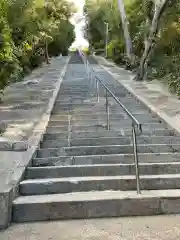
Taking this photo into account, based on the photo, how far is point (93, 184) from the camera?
5.90 metres

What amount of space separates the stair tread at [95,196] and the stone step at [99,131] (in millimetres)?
2861

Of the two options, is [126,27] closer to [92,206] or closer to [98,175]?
[98,175]

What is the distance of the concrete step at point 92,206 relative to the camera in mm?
5250

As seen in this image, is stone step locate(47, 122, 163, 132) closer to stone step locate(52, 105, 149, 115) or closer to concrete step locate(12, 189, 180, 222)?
stone step locate(52, 105, 149, 115)

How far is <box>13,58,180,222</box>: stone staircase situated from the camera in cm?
532

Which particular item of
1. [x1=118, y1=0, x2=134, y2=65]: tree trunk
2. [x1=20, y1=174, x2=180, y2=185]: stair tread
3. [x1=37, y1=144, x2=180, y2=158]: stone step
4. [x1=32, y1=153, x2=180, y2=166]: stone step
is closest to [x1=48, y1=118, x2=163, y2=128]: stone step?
[x1=37, y1=144, x2=180, y2=158]: stone step

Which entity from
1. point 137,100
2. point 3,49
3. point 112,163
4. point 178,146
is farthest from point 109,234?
point 137,100

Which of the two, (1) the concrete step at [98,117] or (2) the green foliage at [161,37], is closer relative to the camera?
(1) the concrete step at [98,117]

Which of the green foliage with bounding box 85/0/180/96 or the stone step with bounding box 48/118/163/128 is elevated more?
the green foliage with bounding box 85/0/180/96

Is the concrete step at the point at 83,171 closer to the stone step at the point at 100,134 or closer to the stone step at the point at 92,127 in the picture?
the stone step at the point at 100,134

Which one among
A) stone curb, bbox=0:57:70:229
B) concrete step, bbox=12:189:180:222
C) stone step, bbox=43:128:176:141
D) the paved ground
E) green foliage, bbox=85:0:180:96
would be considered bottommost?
the paved ground

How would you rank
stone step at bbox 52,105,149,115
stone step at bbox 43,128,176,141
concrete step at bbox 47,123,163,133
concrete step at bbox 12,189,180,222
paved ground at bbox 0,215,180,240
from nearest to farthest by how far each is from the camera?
paved ground at bbox 0,215,180,240, concrete step at bbox 12,189,180,222, stone step at bbox 43,128,176,141, concrete step at bbox 47,123,163,133, stone step at bbox 52,105,149,115

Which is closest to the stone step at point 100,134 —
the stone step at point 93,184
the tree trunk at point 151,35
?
the stone step at point 93,184

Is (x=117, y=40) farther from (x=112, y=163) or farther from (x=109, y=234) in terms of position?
(x=109, y=234)
